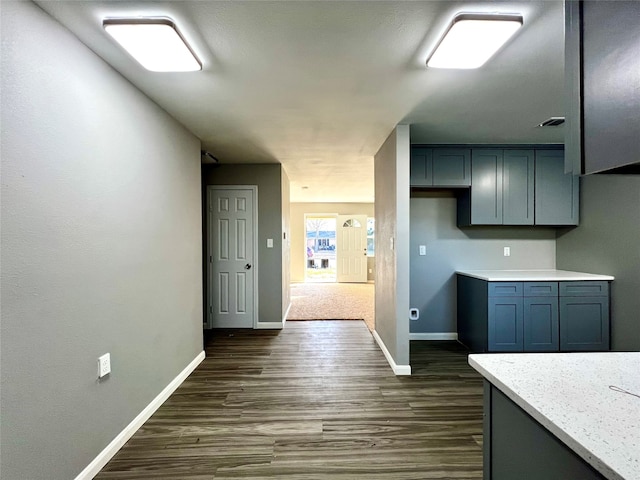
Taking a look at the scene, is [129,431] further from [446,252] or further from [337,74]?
[446,252]

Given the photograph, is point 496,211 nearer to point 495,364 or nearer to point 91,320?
point 495,364

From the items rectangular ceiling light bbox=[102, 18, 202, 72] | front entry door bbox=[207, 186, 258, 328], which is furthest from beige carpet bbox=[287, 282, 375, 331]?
rectangular ceiling light bbox=[102, 18, 202, 72]

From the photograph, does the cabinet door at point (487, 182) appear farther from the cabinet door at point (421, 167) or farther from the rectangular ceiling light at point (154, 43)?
the rectangular ceiling light at point (154, 43)

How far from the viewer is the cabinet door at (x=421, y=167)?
143 inches

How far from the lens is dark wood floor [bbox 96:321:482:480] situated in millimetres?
1818

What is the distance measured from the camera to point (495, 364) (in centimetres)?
105

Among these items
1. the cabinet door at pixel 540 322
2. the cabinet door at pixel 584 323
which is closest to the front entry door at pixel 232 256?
the cabinet door at pixel 540 322

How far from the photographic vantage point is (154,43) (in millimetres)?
1657

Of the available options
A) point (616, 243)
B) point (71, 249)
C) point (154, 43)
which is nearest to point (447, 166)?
point (616, 243)

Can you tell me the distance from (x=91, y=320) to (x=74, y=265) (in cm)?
33

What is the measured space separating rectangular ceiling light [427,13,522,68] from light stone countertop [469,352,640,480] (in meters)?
1.47

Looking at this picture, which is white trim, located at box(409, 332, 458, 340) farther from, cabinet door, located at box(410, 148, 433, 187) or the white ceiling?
the white ceiling

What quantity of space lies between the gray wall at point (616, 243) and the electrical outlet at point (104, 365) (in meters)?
3.80

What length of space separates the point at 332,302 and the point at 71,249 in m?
5.18
